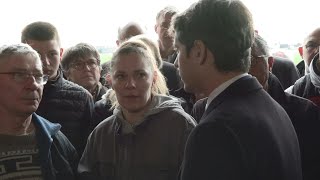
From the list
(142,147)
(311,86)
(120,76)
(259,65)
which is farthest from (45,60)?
(311,86)

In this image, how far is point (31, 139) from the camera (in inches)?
61.4

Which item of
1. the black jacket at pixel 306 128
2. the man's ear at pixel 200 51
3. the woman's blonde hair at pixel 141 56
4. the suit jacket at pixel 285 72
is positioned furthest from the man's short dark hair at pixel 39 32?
the suit jacket at pixel 285 72

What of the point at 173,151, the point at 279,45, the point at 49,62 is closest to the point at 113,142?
the point at 173,151

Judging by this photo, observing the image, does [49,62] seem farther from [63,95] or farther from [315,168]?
[315,168]

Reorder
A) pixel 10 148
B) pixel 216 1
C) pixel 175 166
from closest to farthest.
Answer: pixel 216 1
pixel 10 148
pixel 175 166

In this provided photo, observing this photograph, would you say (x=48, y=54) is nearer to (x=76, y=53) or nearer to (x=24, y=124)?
(x=76, y=53)

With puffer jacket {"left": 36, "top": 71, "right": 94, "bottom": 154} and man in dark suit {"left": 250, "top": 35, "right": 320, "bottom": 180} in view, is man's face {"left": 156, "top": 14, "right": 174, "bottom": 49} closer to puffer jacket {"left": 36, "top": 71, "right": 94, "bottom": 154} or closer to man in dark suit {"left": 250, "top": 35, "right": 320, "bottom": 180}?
puffer jacket {"left": 36, "top": 71, "right": 94, "bottom": 154}

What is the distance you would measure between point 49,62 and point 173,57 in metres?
1.02

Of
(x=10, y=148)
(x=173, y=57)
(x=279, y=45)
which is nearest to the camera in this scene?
(x=10, y=148)

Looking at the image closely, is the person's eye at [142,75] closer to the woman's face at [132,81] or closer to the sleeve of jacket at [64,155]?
the woman's face at [132,81]

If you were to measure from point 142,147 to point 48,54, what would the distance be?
0.83 meters

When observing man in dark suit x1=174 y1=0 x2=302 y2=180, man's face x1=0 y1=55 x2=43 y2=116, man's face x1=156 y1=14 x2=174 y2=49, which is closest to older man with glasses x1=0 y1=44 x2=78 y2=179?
man's face x1=0 y1=55 x2=43 y2=116

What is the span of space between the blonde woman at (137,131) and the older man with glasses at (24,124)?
15 centimetres

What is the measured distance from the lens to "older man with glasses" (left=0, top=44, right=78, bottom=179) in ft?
4.93
